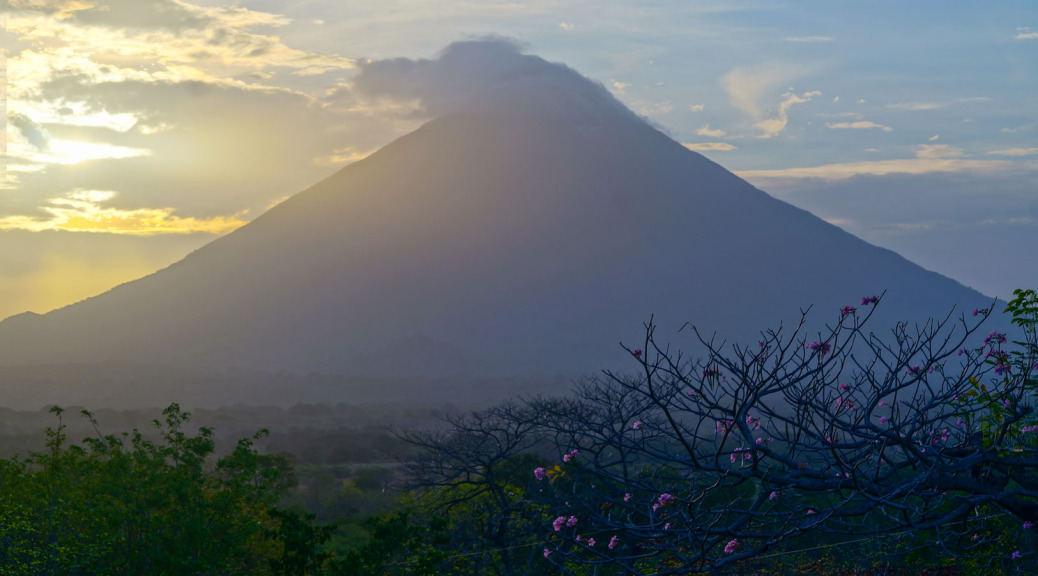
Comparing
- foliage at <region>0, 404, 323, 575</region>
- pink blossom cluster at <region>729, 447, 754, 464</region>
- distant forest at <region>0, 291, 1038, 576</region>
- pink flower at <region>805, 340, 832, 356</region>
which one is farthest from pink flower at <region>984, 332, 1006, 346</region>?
foliage at <region>0, 404, 323, 575</region>

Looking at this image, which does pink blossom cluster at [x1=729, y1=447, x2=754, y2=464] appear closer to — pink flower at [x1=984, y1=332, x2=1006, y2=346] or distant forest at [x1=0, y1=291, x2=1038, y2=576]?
distant forest at [x1=0, y1=291, x2=1038, y2=576]

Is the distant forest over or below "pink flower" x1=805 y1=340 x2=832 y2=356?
below

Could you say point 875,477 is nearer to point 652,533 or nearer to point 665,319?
point 652,533

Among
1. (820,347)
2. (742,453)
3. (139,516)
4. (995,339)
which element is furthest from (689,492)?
(139,516)

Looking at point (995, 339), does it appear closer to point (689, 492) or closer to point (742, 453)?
point (689, 492)

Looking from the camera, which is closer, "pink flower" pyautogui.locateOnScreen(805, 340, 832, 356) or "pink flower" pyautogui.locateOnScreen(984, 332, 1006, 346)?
Result: "pink flower" pyautogui.locateOnScreen(805, 340, 832, 356)

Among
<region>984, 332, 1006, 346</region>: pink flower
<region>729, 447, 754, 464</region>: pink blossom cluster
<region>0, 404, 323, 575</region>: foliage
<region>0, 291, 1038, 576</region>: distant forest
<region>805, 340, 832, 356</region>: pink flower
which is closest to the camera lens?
<region>729, 447, 754, 464</region>: pink blossom cluster

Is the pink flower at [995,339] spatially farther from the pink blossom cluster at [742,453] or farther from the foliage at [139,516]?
the foliage at [139,516]

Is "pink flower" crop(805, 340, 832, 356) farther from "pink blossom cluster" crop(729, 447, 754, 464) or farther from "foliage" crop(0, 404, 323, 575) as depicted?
"foliage" crop(0, 404, 323, 575)

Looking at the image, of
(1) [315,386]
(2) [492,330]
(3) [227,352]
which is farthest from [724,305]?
(3) [227,352]

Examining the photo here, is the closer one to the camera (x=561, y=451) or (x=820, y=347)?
(x=820, y=347)

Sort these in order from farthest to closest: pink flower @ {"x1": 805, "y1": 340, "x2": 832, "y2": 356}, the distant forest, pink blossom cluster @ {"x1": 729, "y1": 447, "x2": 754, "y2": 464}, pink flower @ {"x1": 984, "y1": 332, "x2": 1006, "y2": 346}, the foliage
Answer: the foliage < pink flower @ {"x1": 984, "y1": 332, "x2": 1006, "y2": 346} < pink flower @ {"x1": 805, "y1": 340, "x2": 832, "y2": 356} < the distant forest < pink blossom cluster @ {"x1": 729, "y1": 447, "x2": 754, "y2": 464}

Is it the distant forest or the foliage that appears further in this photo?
the foliage

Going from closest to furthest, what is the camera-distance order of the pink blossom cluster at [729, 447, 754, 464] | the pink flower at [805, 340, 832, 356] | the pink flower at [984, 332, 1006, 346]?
the pink blossom cluster at [729, 447, 754, 464]
the pink flower at [805, 340, 832, 356]
the pink flower at [984, 332, 1006, 346]
